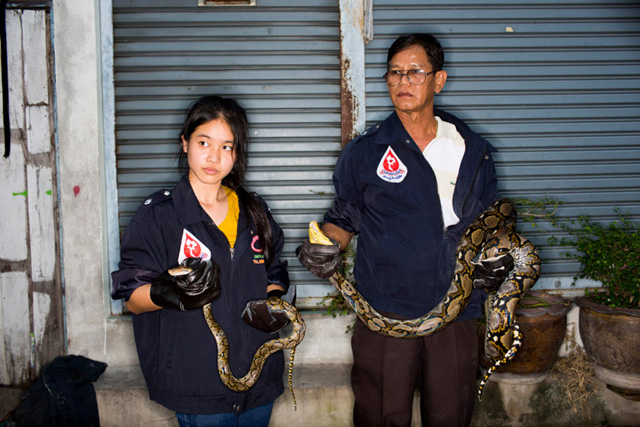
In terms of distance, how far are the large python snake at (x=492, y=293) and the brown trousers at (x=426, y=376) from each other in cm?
11

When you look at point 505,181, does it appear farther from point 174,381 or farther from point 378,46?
point 174,381

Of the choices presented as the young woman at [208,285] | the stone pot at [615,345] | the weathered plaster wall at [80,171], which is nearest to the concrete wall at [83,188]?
the weathered plaster wall at [80,171]

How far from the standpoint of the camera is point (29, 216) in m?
4.70

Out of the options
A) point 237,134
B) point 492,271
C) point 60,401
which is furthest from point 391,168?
point 60,401

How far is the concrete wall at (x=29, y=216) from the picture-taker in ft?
15.0

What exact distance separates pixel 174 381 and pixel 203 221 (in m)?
0.96

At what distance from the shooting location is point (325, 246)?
10.1 feet

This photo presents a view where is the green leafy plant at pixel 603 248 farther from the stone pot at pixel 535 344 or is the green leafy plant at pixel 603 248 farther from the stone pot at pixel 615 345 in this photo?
the stone pot at pixel 535 344

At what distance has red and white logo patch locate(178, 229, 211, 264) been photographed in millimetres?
2766

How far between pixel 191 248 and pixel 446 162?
185cm

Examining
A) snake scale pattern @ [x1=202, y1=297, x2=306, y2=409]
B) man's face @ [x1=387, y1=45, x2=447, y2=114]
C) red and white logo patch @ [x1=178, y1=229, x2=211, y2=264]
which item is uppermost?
man's face @ [x1=387, y1=45, x2=447, y2=114]

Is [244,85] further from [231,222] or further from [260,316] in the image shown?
[260,316]

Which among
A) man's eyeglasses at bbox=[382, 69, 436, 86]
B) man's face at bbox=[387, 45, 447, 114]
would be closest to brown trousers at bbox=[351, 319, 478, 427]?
man's face at bbox=[387, 45, 447, 114]

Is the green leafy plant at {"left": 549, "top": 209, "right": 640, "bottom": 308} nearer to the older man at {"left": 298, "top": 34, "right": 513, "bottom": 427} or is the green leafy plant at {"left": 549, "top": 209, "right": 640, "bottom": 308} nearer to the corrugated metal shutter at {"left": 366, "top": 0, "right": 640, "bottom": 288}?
the corrugated metal shutter at {"left": 366, "top": 0, "right": 640, "bottom": 288}
